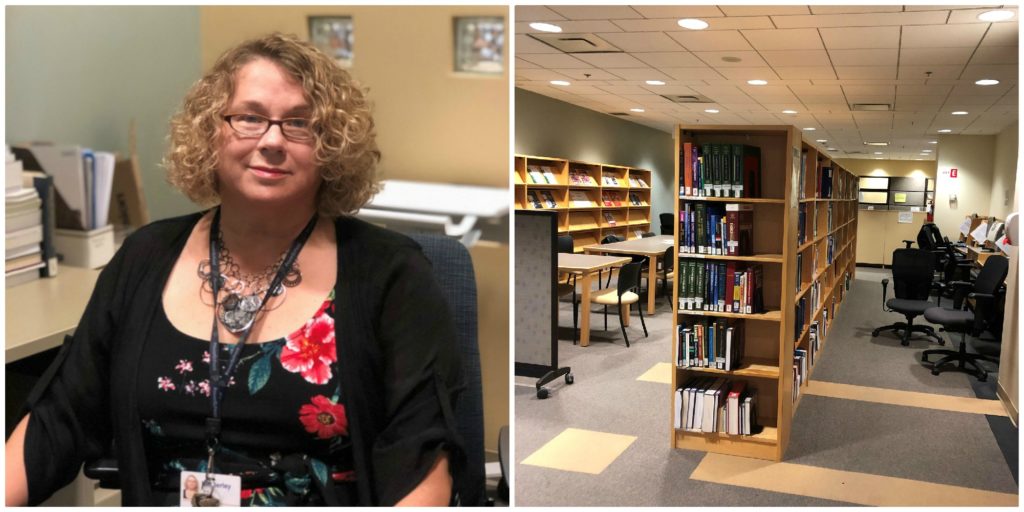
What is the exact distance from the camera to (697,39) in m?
5.09

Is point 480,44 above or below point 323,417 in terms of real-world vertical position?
above

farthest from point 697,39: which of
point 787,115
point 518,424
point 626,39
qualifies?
point 787,115

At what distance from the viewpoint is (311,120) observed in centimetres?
143

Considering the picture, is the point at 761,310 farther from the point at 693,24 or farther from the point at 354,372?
the point at 354,372

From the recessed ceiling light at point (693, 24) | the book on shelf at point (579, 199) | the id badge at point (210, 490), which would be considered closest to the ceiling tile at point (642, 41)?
the recessed ceiling light at point (693, 24)

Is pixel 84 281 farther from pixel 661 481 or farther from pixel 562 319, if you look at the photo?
pixel 562 319

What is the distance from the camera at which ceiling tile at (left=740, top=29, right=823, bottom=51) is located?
471 centimetres

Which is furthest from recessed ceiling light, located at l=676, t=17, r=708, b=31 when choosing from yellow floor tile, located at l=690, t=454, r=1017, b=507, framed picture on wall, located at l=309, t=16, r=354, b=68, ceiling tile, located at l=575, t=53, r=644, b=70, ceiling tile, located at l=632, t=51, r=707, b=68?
framed picture on wall, located at l=309, t=16, r=354, b=68

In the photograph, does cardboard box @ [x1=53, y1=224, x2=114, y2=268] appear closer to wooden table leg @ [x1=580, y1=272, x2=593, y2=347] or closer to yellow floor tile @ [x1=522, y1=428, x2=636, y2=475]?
yellow floor tile @ [x1=522, y1=428, x2=636, y2=475]

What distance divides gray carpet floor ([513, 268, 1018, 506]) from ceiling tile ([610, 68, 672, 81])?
2.41 m

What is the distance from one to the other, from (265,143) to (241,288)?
0.96 ft

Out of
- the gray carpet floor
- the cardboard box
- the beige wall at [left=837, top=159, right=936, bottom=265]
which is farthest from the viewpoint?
the beige wall at [left=837, top=159, right=936, bottom=265]

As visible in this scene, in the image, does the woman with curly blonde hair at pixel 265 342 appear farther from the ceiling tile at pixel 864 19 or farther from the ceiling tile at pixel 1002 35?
the ceiling tile at pixel 1002 35

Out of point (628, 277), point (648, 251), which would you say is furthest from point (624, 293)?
point (648, 251)
